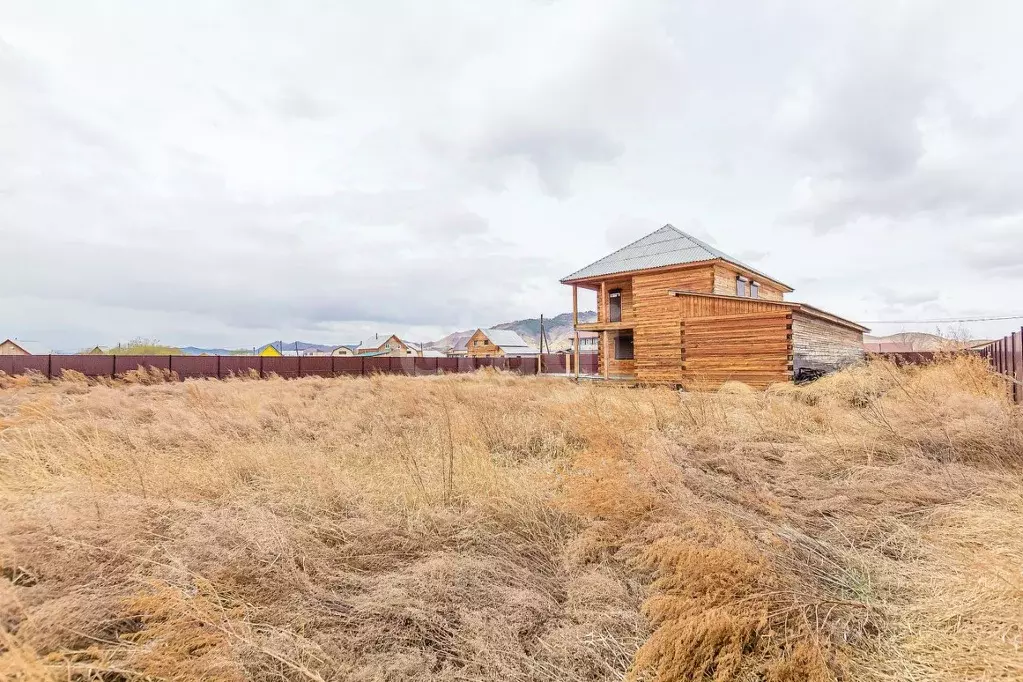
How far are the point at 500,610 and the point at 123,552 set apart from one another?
229cm

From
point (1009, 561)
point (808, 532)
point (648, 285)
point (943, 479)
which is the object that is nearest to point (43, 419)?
point (808, 532)

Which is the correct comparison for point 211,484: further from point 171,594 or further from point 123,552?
point 171,594

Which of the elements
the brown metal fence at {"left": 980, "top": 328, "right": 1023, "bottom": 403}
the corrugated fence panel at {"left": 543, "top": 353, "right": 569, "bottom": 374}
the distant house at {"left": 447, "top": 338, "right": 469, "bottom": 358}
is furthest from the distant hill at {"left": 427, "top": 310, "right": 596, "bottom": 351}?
the brown metal fence at {"left": 980, "top": 328, "right": 1023, "bottom": 403}

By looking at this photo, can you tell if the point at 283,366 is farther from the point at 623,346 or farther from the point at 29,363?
the point at 623,346

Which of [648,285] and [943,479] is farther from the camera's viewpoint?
[648,285]

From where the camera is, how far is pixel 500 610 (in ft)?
7.16

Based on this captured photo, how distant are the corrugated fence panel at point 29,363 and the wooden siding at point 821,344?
1170 inches

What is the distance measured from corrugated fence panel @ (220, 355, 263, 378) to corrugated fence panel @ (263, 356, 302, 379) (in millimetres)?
474

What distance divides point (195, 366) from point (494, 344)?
1396 inches

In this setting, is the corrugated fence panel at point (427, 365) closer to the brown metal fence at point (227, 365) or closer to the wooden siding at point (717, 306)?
the brown metal fence at point (227, 365)

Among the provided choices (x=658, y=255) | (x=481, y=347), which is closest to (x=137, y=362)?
(x=658, y=255)

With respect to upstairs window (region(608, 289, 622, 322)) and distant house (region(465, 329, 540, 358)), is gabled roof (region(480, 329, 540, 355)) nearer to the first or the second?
distant house (region(465, 329, 540, 358))

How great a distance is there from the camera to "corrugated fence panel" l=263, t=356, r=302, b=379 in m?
23.6

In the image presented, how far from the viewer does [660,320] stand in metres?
17.5
